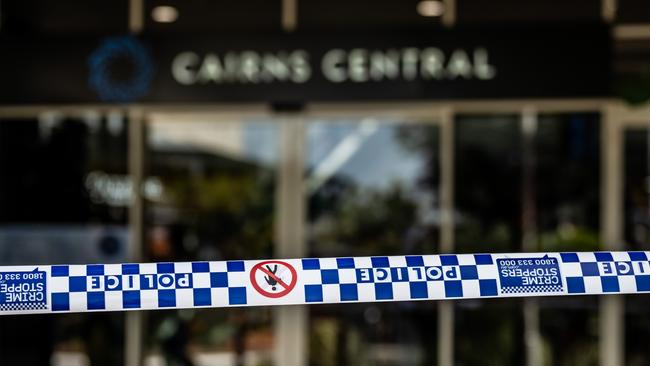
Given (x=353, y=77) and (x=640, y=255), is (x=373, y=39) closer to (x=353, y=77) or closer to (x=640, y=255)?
(x=353, y=77)

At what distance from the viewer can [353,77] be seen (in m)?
6.32

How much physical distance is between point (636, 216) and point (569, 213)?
1.64ft

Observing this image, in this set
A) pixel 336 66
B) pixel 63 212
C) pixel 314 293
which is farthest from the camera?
pixel 63 212

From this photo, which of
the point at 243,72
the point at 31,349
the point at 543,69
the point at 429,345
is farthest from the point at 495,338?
the point at 31,349

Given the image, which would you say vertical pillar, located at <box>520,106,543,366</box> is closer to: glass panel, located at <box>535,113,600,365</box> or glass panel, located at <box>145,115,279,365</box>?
glass panel, located at <box>535,113,600,365</box>

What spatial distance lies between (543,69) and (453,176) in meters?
1.56

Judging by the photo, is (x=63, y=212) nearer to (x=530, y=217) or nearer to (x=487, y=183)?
(x=487, y=183)

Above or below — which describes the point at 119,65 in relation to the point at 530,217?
above

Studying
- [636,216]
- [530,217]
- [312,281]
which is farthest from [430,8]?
[312,281]

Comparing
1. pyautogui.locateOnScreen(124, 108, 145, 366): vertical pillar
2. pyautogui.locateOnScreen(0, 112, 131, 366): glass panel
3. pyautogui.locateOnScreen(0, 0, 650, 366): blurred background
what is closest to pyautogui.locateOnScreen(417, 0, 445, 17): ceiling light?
pyautogui.locateOnScreen(0, 0, 650, 366): blurred background

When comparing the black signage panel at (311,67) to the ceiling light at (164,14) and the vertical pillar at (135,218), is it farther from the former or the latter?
the vertical pillar at (135,218)

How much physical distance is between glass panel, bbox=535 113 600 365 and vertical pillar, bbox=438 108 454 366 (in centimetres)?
70

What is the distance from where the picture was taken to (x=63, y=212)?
7.73 metres

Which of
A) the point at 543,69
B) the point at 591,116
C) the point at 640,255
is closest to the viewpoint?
the point at 640,255
